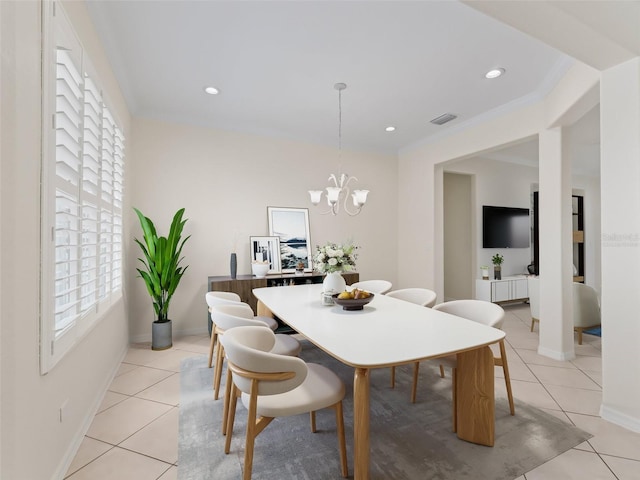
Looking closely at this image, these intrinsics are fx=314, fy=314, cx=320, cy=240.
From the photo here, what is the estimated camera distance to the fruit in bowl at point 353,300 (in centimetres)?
221

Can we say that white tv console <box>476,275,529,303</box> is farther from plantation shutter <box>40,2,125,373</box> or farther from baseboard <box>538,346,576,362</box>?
plantation shutter <box>40,2,125,373</box>

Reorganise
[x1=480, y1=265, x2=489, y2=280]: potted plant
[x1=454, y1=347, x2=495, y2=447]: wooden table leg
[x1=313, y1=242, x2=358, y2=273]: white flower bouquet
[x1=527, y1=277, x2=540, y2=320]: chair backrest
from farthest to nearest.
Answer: [x1=480, y1=265, x2=489, y2=280]: potted plant
[x1=527, y1=277, x2=540, y2=320]: chair backrest
[x1=313, y1=242, x2=358, y2=273]: white flower bouquet
[x1=454, y1=347, x2=495, y2=447]: wooden table leg

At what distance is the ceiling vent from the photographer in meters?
3.95

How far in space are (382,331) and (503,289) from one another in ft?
15.4

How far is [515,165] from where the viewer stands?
6117 millimetres

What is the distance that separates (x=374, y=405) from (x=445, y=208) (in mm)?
4488

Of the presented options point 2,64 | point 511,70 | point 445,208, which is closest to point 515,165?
point 445,208

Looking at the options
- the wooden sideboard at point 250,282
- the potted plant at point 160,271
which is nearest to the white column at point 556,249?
the wooden sideboard at point 250,282

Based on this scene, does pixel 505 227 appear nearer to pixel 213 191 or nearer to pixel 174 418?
pixel 213 191

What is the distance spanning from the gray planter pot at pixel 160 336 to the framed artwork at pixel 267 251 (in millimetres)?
1325

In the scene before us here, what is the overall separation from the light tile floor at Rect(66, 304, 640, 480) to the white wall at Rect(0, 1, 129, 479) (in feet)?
0.97

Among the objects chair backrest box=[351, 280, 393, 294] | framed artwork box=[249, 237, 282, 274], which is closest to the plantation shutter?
framed artwork box=[249, 237, 282, 274]

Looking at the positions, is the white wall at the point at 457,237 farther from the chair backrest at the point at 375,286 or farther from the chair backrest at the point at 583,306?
the chair backrest at the point at 375,286

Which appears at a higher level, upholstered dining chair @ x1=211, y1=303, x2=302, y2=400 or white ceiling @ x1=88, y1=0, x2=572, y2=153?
white ceiling @ x1=88, y1=0, x2=572, y2=153
